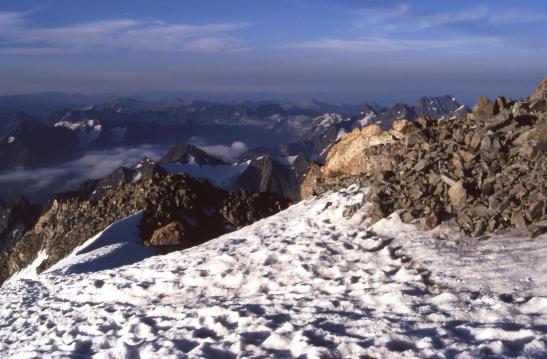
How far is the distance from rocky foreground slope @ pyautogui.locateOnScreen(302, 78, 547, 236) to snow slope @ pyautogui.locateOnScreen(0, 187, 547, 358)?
0.75m

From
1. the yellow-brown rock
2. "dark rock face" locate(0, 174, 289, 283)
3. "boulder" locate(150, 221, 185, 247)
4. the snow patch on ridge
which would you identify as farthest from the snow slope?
"dark rock face" locate(0, 174, 289, 283)

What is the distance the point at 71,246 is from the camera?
126ft

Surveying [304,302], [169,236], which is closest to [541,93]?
[304,302]

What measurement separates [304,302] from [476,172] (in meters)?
6.96

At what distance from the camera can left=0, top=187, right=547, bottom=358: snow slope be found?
9.39m

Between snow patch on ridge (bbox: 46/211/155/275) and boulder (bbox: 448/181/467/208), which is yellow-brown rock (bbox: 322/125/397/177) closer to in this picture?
snow patch on ridge (bbox: 46/211/155/275)

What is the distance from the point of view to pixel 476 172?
1569 cm

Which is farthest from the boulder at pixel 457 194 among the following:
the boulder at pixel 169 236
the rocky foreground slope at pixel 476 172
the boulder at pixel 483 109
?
the boulder at pixel 169 236

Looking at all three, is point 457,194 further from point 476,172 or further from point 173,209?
point 173,209

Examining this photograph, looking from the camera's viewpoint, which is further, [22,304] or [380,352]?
[22,304]

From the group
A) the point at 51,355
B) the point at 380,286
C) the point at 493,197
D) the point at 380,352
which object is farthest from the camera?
the point at 493,197

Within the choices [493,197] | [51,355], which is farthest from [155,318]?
[493,197]

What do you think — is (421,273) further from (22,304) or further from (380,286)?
(22,304)

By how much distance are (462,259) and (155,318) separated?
23.9 ft
